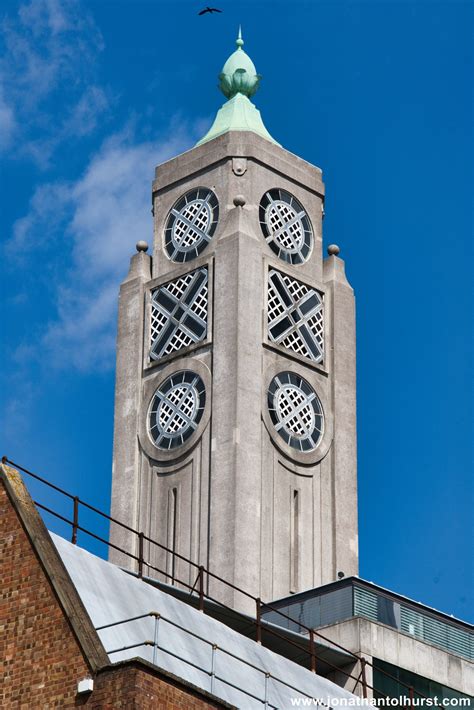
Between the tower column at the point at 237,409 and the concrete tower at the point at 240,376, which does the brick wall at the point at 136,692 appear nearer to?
the tower column at the point at 237,409

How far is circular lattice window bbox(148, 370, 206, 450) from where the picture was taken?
6856cm

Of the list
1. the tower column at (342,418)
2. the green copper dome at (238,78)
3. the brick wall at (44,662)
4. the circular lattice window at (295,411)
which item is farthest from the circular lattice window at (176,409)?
the brick wall at (44,662)

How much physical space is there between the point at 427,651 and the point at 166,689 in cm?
2498

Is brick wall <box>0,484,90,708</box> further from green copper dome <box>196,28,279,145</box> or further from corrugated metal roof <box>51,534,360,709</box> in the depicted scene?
green copper dome <box>196,28,279,145</box>

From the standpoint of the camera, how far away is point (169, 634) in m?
35.4

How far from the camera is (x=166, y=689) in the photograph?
96.2ft

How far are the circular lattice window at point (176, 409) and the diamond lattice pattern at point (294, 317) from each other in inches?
125

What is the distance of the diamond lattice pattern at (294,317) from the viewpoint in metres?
70.4

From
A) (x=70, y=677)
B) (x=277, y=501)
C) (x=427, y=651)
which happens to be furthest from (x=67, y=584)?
(x=277, y=501)

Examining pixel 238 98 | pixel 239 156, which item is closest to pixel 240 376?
pixel 239 156

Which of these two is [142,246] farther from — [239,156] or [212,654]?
[212,654]

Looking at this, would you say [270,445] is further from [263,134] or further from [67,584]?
[67,584]

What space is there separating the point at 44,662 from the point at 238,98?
48.4 meters

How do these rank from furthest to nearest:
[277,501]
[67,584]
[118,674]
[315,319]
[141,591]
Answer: [315,319], [277,501], [141,591], [67,584], [118,674]
